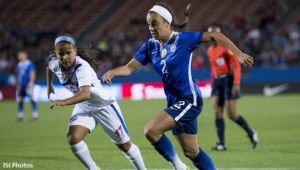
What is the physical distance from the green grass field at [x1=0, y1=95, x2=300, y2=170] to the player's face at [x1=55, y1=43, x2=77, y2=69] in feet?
9.19

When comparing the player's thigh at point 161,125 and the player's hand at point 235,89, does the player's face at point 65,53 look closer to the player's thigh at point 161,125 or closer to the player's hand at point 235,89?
the player's thigh at point 161,125

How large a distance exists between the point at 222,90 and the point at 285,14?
23.0 meters

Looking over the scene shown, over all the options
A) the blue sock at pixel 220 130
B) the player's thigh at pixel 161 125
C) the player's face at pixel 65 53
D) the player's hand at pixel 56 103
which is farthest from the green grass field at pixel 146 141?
the player's hand at pixel 56 103

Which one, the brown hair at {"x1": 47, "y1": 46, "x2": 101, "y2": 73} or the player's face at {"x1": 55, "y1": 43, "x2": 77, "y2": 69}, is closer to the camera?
the player's face at {"x1": 55, "y1": 43, "x2": 77, "y2": 69}

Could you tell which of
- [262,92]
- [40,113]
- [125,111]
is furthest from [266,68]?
Answer: [40,113]

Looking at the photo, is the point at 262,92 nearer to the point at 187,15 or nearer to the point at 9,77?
the point at 9,77

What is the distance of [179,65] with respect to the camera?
29.4 ft

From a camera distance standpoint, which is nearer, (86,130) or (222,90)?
(86,130)

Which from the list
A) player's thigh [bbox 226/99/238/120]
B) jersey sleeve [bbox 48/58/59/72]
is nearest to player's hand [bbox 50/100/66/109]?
jersey sleeve [bbox 48/58/59/72]

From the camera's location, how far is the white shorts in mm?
9852

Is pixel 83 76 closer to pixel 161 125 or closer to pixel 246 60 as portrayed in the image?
pixel 161 125

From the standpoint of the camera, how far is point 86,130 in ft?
32.4

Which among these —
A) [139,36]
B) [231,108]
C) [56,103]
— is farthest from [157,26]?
[139,36]

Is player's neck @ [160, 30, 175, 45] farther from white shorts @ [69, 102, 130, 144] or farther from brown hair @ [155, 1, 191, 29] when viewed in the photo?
white shorts @ [69, 102, 130, 144]
